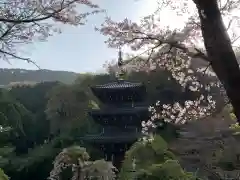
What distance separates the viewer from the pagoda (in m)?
18.0

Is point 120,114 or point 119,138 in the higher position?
point 120,114

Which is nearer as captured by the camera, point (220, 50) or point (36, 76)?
point (220, 50)

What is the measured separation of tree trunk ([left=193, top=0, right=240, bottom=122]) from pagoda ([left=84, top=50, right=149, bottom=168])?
14.7 metres

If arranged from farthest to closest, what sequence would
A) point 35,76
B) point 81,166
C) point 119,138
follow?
point 35,76
point 119,138
point 81,166

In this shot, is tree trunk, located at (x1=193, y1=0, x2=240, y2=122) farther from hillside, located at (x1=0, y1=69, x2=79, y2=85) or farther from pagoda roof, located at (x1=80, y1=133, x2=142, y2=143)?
hillside, located at (x1=0, y1=69, x2=79, y2=85)

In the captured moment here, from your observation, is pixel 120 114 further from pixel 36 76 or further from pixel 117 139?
pixel 36 76

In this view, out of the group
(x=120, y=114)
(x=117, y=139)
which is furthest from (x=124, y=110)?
(x=117, y=139)

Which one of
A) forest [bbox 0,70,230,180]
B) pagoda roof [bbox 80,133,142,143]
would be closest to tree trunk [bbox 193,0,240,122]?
pagoda roof [bbox 80,133,142,143]

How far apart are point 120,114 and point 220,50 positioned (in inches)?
592

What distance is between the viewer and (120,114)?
59.2 ft

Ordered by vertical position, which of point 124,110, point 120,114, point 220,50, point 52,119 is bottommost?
point 220,50

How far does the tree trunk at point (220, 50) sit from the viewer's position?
10.1 ft

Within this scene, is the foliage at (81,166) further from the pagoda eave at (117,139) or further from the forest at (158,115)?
the pagoda eave at (117,139)

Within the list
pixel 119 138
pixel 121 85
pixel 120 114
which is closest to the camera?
pixel 119 138
